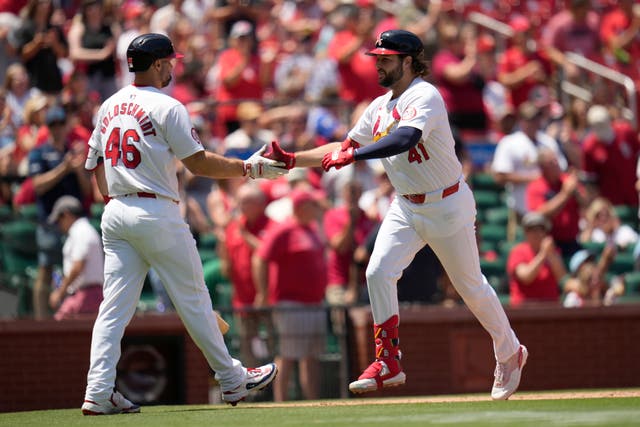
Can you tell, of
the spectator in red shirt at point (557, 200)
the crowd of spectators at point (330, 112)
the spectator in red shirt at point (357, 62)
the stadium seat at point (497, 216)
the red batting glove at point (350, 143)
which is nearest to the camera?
the red batting glove at point (350, 143)

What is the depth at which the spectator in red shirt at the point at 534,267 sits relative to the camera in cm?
1265

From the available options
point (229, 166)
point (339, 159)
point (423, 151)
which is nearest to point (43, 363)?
point (229, 166)

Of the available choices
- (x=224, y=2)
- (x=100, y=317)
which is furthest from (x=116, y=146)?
(x=224, y=2)

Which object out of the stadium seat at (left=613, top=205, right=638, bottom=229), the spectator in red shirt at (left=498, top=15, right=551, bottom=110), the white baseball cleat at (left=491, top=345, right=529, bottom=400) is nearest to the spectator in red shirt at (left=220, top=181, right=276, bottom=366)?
the white baseball cleat at (left=491, top=345, right=529, bottom=400)

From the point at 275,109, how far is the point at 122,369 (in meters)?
3.96

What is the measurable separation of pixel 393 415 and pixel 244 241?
5.10m

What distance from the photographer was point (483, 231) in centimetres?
1486

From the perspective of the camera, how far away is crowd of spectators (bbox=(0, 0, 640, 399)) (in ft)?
42.4

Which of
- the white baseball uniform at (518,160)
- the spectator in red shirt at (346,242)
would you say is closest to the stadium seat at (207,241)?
the spectator in red shirt at (346,242)

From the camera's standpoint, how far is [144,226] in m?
8.32

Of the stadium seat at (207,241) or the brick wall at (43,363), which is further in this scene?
the stadium seat at (207,241)

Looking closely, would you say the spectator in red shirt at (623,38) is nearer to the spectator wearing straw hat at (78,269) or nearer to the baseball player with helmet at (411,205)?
the spectator wearing straw hat at (78,269)

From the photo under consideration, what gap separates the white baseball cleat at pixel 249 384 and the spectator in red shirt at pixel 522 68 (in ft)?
29.6

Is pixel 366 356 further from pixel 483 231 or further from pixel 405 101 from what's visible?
pixel 405 101
